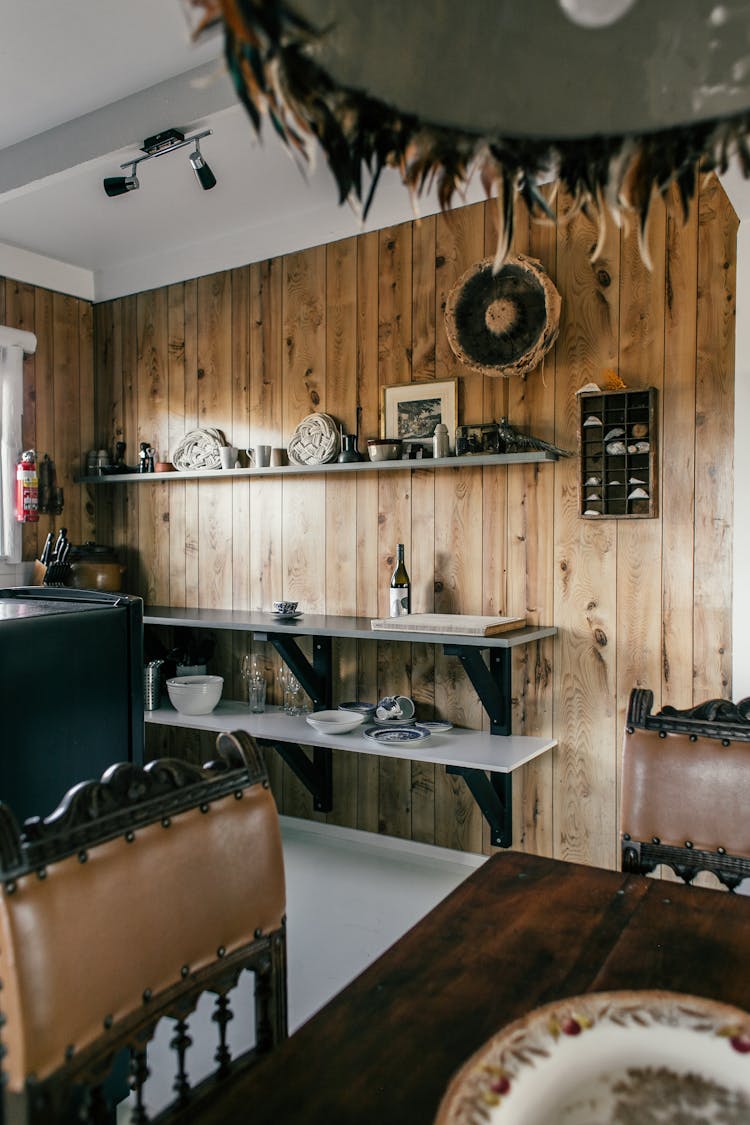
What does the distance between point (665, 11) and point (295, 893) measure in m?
2.84

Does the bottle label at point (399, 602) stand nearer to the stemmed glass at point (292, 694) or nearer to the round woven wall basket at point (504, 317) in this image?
the stemmed glass at point (292, 694)

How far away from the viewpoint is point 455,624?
278 centimetres

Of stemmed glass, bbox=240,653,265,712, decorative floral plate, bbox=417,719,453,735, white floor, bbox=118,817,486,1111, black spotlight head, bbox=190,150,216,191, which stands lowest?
white floor, bbox=118,817,486,1111

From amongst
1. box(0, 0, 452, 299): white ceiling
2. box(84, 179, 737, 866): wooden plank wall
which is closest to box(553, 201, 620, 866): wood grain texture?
box(84, 179, 737, 866): wooden plank wall

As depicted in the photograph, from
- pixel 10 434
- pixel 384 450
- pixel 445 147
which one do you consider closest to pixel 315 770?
pixel 384 450

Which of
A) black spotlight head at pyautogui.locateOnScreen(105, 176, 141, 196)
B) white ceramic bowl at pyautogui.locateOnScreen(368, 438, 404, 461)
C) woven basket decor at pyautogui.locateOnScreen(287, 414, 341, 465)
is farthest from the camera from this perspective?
woven basket decor at pyautogui.locateOnScreen(287, 414, 341, 465)

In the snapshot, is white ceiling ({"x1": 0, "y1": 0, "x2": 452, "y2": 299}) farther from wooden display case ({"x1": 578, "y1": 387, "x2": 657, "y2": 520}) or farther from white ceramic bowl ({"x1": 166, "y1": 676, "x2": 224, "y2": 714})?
white ceramic bowl ({"x1": 166, "y1": 676, "x2": 224, "y2": 714})

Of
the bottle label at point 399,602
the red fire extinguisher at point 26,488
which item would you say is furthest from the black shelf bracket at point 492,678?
the red fire extinguisher at point 26,488

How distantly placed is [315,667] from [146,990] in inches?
95.8

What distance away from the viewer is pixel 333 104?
778 mm

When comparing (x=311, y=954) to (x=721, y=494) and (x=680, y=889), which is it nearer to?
(x=680, y=889)

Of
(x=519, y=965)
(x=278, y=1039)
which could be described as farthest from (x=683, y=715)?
(x=278, y=1039)

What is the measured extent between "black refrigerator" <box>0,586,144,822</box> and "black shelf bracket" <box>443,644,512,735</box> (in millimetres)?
1106

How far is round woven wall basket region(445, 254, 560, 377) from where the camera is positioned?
2.84 metres
